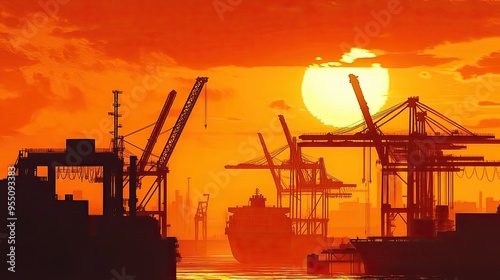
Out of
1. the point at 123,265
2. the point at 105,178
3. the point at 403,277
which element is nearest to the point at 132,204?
the point at 105,178

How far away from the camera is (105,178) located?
469 ft

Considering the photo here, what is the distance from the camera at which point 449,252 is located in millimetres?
173250

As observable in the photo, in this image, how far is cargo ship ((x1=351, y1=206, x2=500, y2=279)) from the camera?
169125 millimetres

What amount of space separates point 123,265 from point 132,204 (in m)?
17.1

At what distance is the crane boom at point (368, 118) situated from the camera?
182 m

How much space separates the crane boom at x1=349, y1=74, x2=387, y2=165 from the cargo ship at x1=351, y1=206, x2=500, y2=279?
44.1 ft

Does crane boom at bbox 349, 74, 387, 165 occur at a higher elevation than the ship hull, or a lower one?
higher

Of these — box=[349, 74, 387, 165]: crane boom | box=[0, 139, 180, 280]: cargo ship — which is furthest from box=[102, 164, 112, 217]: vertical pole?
box=[349, 74, 387, 165]: crane boom

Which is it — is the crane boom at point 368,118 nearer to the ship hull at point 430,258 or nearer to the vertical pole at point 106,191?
the ship hull at point 430,258

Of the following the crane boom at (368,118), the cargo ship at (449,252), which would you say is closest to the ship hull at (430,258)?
the cargo ship at (449,252)

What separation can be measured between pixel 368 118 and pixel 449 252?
2522 centimetres

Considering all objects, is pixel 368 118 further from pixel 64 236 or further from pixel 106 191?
pixel 64 236

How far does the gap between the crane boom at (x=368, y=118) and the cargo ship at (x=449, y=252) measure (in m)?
13.4

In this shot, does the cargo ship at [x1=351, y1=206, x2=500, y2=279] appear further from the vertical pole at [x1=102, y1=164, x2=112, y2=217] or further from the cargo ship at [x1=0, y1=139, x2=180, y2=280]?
the vertical pole at [x1=102, y1=164, x2=112, y2=217]
